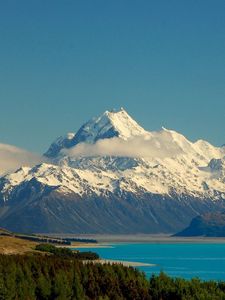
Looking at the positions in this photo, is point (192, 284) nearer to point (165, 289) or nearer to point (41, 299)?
point (165, 289)

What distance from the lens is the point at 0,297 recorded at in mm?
186625

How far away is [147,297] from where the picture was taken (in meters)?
193

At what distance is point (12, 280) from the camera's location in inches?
7849

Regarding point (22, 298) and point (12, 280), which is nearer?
point (22, 298)

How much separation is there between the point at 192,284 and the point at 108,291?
56.4 feet

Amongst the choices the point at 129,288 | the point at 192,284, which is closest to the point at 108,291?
the point at 129,288

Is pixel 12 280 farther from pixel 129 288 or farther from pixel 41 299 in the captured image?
pixel 129 288

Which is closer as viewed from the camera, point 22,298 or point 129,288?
point 22,298

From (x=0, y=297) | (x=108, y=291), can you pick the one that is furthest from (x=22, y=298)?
(x=108, y=291)

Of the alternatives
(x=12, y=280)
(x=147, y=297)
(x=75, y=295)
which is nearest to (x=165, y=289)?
(x=147, y=297)

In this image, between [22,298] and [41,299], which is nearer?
[22,298]

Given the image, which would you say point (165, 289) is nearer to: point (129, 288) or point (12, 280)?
point (129, 288)

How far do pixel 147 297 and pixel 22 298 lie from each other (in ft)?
83.3

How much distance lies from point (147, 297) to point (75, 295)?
48.4 feet
